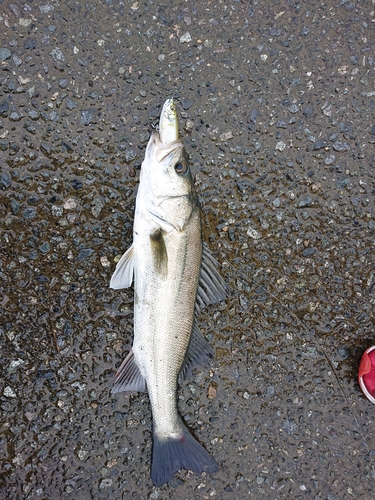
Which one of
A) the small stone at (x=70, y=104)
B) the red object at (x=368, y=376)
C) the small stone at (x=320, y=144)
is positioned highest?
the small stone at (x=70, y=104)

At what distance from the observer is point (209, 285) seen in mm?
2920

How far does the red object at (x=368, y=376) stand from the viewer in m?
3.16

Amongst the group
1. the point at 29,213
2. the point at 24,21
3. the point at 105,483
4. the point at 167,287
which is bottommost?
the point at 105,483

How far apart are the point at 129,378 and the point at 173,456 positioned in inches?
26.4

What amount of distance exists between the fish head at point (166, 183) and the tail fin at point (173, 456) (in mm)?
1588

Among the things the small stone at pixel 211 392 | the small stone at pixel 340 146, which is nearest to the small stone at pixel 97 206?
the small stone at pixel 211 392

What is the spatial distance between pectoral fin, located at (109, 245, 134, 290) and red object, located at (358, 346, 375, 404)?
6.56ft

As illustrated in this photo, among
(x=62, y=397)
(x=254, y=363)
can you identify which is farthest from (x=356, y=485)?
(x=62, y=397)

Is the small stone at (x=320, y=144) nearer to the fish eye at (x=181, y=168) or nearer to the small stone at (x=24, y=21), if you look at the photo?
the fish eye at (x=181, y=168)

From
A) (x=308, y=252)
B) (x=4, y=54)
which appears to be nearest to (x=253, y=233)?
(x=308, y=252)

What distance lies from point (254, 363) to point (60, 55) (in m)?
2.92

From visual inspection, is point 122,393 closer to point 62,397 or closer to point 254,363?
point 62,397

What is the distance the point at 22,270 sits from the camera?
3.03 metres

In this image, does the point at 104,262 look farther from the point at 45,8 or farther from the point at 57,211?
the point at 45,8
